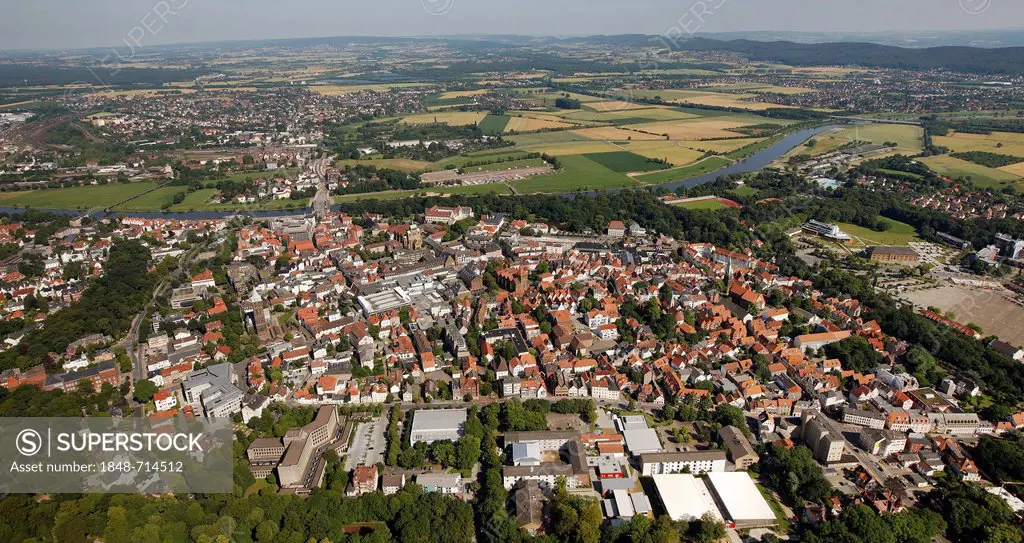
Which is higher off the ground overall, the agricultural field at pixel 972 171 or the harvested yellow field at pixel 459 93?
the harvested yellow field at pixel 459 93

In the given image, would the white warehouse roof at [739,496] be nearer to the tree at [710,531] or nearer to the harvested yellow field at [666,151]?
the tree at [710,531]

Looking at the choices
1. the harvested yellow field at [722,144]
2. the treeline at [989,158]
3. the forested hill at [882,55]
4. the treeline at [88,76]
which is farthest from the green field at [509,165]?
the forested hill at [882,55]

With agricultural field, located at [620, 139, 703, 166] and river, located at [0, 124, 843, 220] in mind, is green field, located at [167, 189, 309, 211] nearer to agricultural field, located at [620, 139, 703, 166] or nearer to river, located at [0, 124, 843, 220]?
river, located at [0, 124, 843, 220]

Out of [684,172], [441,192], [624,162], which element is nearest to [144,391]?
[441,192]

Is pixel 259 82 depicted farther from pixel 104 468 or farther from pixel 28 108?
pixel 104 468

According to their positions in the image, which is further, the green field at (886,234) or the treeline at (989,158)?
the treeline at (989,158)

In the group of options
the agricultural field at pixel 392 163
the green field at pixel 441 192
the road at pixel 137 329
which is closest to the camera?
the road at pixel 137 329

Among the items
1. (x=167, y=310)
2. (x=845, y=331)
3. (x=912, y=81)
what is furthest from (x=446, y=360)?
(x=912, y=81)
